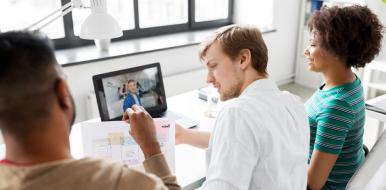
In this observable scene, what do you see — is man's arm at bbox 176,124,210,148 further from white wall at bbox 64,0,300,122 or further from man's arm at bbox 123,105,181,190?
white wall at bbox 64,0,300,122

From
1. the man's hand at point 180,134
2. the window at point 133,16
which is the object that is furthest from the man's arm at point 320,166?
the window at point 133,16

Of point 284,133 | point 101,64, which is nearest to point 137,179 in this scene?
point 284,133

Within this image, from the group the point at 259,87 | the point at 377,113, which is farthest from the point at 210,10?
the point at 259,87

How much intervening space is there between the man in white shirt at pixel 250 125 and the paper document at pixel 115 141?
23 centimetres

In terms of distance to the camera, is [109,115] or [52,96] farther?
[109,115]

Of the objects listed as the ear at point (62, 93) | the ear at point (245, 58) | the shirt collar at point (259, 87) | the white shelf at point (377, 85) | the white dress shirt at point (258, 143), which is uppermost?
the ear at point (62, 93)

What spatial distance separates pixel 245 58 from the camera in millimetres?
1173

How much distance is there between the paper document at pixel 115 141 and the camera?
4.23 feet

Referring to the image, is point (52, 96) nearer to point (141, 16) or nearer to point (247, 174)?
point (247, 174)

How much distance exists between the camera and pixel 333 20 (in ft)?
4.61

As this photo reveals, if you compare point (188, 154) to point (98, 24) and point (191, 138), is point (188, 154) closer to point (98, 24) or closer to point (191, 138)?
point (191, 138)

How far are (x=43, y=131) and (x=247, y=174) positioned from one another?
54cm

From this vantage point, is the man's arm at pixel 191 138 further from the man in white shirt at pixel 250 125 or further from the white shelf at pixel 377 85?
the white shelf at pixel 377 85

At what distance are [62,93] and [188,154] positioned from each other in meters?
0.86
